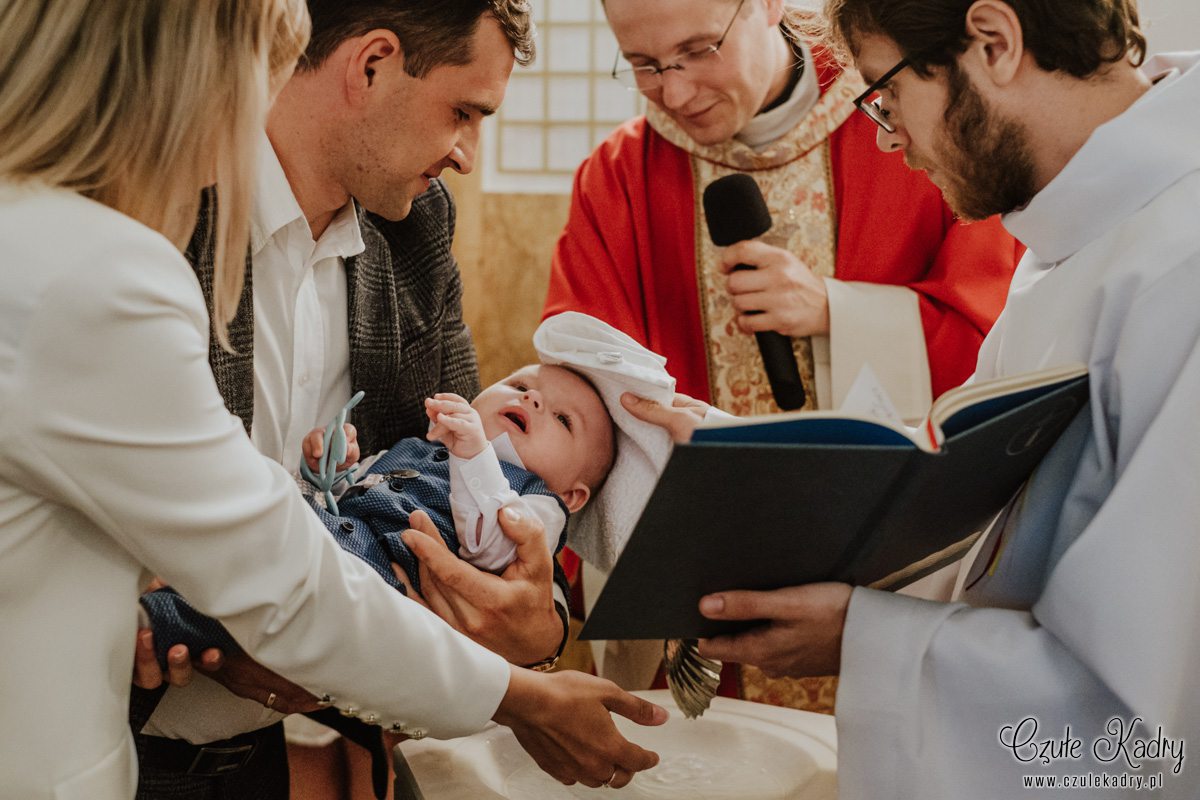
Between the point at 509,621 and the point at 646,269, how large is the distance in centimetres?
127

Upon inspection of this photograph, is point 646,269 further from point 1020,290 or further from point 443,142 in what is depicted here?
point 1020,290

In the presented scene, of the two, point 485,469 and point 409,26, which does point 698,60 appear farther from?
point 485,469

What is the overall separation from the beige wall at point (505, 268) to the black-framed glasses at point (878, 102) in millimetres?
2994

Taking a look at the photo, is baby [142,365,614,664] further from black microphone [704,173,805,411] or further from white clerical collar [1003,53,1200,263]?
white clerical collar [1003,53,1200,263]

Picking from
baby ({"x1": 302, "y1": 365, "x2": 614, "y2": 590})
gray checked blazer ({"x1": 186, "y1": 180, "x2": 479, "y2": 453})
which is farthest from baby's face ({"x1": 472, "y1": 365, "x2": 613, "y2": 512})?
gray checked blazer ({"x1": 186, "y1": 180, "x2": 479, "y2": 453})

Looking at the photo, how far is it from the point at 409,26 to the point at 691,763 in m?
1.38

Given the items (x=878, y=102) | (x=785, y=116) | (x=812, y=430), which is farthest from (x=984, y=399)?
(x=785, y=116)

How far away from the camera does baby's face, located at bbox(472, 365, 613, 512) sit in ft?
7.08

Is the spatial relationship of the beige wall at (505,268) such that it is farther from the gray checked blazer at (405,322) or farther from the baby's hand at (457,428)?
the baby's hand at (457,428)

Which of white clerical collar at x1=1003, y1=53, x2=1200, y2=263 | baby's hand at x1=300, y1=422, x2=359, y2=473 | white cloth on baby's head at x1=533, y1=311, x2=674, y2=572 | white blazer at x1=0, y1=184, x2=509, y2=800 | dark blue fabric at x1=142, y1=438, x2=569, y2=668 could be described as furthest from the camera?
white cloth on baby's head at x1=533, y1=311, x2=674, y2=572

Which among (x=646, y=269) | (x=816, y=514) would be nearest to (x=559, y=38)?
(x=646, y=269)

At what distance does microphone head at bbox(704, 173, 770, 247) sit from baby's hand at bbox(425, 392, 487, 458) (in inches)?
34.9

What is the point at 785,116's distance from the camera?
9.79ft

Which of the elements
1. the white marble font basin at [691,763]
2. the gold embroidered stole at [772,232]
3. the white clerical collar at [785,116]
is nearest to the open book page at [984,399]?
the white marble font basin at [691,763]
